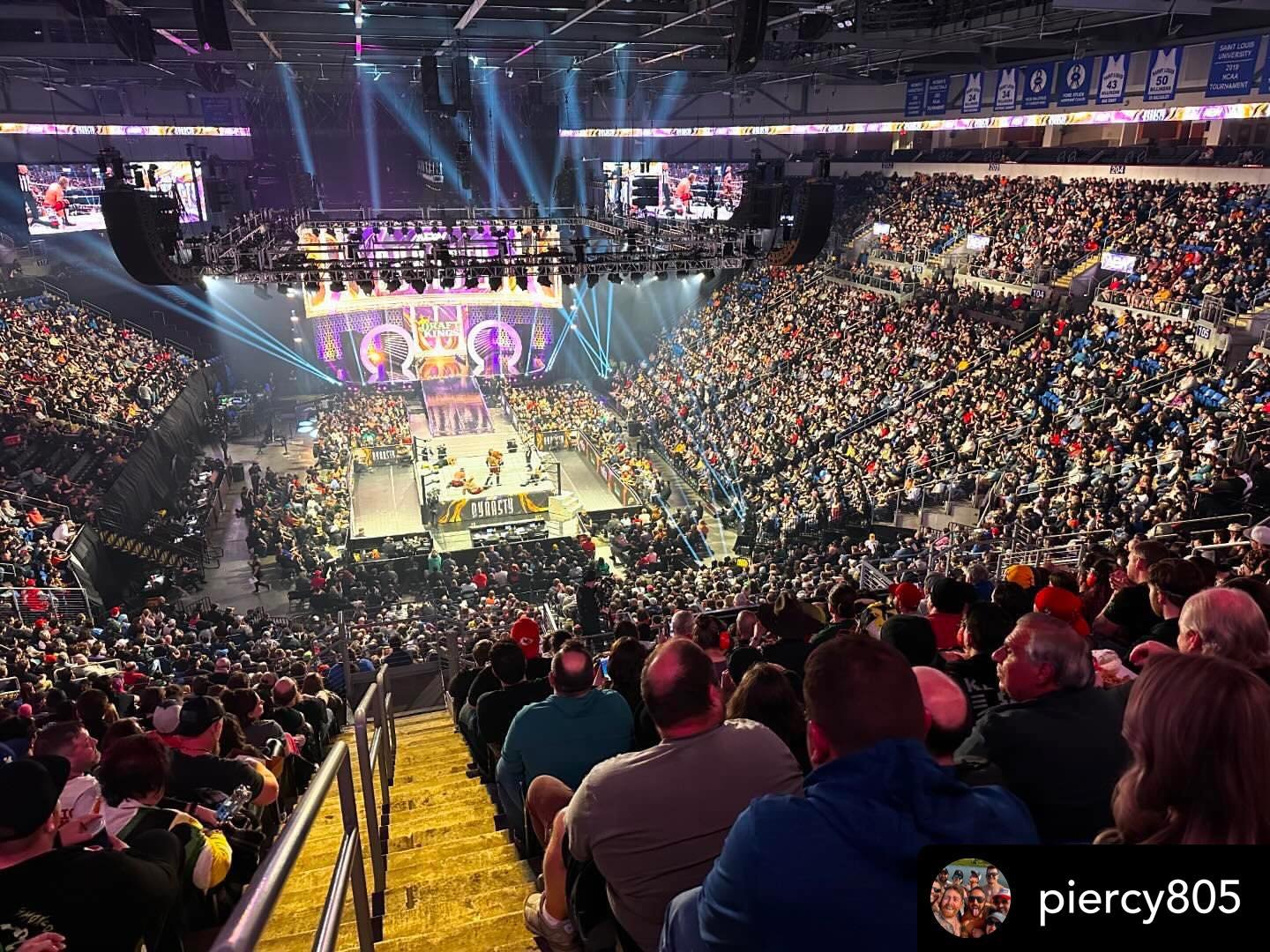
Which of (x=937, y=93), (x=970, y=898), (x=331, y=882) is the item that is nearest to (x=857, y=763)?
(x=970, y=898)

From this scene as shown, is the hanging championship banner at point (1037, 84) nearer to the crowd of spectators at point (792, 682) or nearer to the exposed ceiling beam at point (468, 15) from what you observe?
the crowd of spectators at point (792, 682)

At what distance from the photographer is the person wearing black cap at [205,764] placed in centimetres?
328

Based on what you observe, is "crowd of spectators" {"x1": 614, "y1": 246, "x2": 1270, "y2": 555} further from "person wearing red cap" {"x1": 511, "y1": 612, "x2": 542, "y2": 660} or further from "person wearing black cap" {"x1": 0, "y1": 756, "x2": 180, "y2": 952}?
"person wearing black cap" {"x1": 0, "y1": 756, "x2": 180, "y2": 952}

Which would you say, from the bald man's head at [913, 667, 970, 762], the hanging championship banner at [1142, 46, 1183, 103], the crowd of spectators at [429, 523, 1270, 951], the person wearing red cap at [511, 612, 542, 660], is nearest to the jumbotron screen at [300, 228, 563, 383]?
the hanging championship banner at [1142, 46, 1183, 103]

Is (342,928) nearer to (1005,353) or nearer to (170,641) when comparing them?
(170,641)

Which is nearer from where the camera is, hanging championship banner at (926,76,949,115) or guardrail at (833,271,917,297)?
hanging championship banner at (926,76,949,115)

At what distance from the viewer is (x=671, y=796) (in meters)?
2.03

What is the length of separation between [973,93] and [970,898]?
25.4m

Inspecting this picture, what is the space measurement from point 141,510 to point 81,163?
1437 centimetres

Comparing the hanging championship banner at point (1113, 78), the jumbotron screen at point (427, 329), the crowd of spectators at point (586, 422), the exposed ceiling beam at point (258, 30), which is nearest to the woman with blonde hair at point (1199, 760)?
the exposed ceiling beam at point (258, 30)

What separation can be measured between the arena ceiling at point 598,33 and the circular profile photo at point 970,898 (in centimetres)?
1380

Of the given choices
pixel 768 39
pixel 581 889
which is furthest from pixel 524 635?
pixel 768 39

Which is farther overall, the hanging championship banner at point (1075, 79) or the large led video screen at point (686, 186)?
the large led video screen at point (686, 186)

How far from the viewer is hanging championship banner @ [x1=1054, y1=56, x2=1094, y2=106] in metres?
18.1
